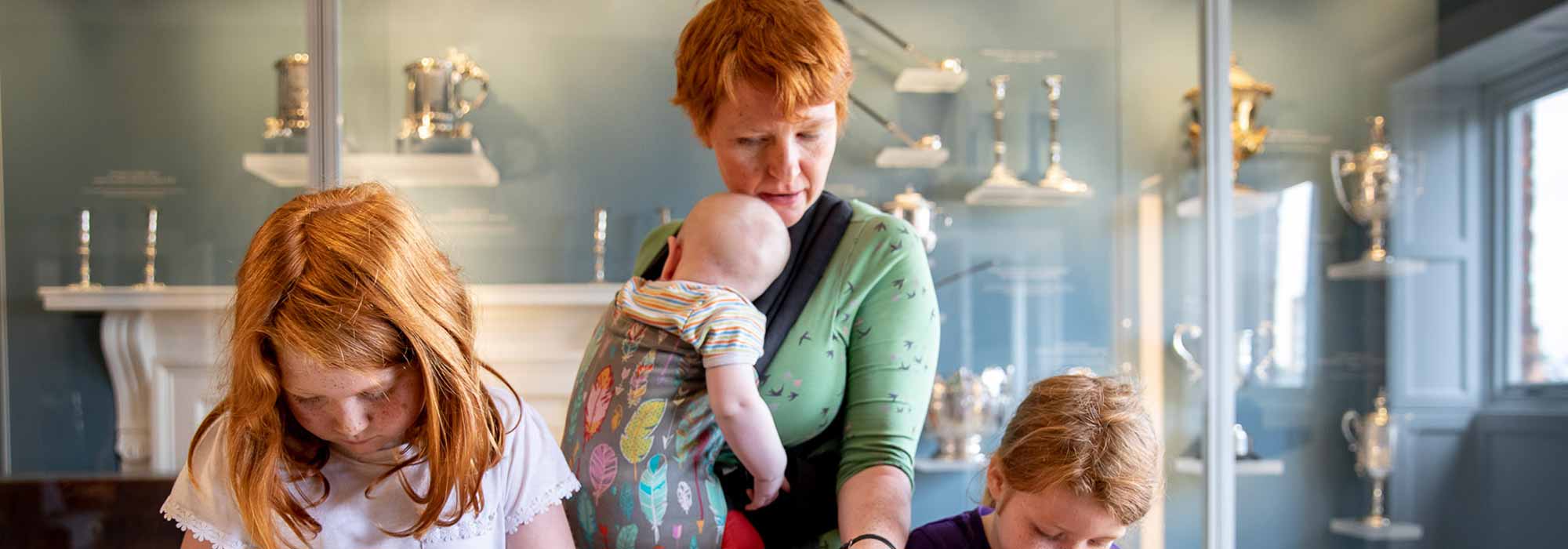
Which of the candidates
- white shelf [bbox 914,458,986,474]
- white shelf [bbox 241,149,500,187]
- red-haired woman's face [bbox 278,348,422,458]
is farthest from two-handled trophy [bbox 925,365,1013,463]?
red-haired woman's face [bbox 278,348,422,458]

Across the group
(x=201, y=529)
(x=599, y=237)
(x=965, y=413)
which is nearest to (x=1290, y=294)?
(x=965, y=413)

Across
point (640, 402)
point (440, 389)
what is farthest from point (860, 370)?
point (440, 389)

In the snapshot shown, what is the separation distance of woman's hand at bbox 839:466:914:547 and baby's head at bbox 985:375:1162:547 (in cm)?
14

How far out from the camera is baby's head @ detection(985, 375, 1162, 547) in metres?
1.23

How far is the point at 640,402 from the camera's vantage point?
4.06 ft

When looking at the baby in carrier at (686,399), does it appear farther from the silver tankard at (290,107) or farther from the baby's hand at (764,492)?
the silver tankard at (290,107)

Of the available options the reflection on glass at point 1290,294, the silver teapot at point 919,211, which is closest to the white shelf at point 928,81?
the silver teapot at point 919,211

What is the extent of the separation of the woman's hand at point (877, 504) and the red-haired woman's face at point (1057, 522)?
0.46ft

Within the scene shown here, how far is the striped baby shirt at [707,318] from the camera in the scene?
1.19 meters

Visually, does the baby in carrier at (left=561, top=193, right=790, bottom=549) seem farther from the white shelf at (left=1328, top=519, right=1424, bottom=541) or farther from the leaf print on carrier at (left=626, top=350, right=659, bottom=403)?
the white shelf at (left=1328, top=519, right=1424, bottom=541)

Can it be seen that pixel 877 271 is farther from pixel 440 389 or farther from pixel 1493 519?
pixel 1493 519

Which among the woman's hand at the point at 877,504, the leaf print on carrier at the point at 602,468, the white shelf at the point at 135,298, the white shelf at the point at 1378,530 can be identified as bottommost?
the white shelf at the point at 1378,530

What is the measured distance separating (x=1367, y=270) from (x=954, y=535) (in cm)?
262

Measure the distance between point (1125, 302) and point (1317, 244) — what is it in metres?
0.69
